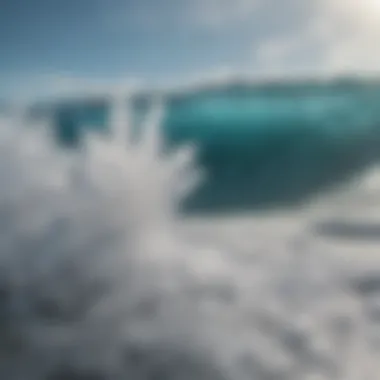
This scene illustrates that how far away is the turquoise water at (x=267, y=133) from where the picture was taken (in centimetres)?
154

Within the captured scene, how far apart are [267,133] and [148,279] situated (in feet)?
1.57

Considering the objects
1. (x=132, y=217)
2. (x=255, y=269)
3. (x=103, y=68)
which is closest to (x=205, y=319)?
(x=255, y=269)

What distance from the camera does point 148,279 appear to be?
151 centimetres

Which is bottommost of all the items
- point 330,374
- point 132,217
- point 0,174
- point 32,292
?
point 330,374

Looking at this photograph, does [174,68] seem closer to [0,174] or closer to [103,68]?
[103,68]

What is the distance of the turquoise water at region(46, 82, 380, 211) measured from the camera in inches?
60.8

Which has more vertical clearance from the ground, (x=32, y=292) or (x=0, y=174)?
(x=0, y=174)

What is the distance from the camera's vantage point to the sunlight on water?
1.50 m

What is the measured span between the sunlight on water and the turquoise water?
0.15ft

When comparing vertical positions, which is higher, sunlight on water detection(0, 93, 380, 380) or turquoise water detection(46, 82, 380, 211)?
turquoise water detection(46, 82, 380, 211)

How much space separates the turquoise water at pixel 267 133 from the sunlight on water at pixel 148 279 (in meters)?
0.04

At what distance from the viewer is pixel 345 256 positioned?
1570mm

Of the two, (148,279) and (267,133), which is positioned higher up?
(267,133)

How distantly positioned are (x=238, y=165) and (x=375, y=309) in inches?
20.5
